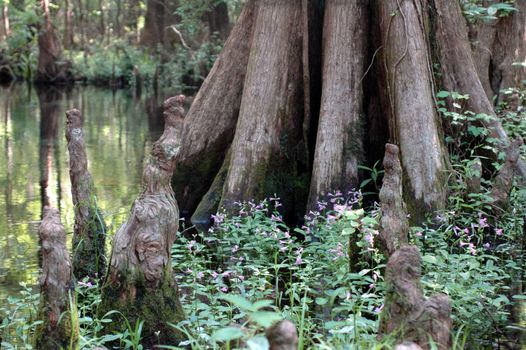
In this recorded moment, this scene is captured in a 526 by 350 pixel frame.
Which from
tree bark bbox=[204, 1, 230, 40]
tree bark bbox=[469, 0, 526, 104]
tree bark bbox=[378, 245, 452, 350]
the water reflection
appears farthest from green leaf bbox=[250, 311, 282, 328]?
tree bark bbox=[204, 1, 230, 40]

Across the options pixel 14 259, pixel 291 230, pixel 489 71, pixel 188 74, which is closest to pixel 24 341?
pixel 14 259

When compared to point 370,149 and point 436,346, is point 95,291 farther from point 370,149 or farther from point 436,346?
point 370,149

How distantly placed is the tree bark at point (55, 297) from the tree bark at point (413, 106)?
4135mm

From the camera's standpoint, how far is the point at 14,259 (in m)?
8.09

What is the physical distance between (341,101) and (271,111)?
80 centimetres

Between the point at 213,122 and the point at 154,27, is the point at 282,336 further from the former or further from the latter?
the point at 154,27

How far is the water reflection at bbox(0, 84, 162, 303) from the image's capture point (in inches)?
345

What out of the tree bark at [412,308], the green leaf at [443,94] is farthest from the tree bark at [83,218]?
the green leaf at [443,94]

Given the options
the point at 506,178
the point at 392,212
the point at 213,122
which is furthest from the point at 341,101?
the point at 392,212

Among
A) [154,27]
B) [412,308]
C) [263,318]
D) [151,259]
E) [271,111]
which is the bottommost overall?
[151,259]

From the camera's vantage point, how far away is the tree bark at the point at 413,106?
27.1 feet

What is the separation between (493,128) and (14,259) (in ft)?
16.7

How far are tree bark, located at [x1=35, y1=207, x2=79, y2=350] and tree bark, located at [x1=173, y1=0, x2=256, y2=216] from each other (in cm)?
510

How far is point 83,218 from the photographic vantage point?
21.8ft
